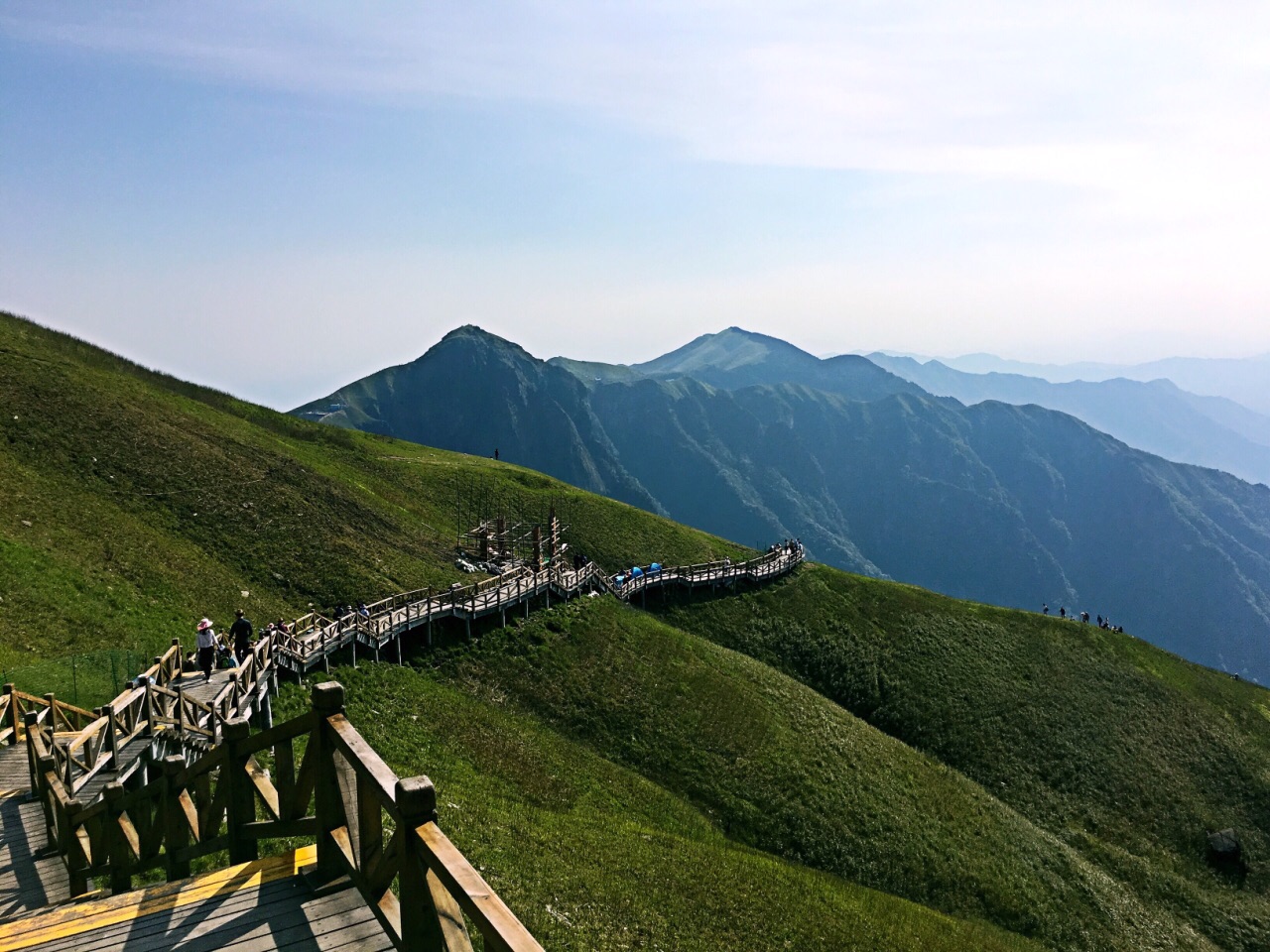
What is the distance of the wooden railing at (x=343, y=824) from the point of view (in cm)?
548

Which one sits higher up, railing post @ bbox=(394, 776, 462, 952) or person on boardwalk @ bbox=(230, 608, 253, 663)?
railing post @ bbox=(394, 776, 462, 952)

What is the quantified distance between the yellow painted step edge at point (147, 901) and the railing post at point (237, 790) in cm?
51

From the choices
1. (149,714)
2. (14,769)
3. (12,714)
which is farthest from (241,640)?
(149,714)

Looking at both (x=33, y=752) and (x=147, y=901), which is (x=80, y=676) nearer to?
(x=33, y=752)

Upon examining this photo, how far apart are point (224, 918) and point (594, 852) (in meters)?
19.2

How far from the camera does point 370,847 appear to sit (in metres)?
6.69

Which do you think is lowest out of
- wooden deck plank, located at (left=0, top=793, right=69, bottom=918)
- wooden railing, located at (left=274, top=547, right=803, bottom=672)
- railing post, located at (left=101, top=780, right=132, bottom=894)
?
wooden railing, located at (left=274, top=547, right=803, bottom=672)

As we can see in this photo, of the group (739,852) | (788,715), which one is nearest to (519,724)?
(739,852)

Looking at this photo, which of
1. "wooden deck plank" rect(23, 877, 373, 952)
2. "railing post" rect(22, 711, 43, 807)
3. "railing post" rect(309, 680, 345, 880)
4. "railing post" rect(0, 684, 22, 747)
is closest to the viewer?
"wooden deck plank" rect(23, 877, 373, 952)

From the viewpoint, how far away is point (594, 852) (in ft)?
79.3

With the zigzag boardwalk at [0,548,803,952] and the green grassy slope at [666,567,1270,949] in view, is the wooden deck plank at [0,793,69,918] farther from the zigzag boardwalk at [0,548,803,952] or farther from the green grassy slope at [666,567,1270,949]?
the green grassy slope at [666,567,1270,949]

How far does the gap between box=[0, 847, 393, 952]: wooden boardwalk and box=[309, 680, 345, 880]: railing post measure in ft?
0.75

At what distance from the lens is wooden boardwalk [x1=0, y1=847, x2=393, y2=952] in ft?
21.7

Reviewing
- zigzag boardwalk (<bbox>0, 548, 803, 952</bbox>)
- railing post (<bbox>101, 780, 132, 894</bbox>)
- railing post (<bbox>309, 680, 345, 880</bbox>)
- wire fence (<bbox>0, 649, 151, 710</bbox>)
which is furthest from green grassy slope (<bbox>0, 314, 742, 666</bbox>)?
railing post (<bbox>309, 680, 345, 880</bbox>)
